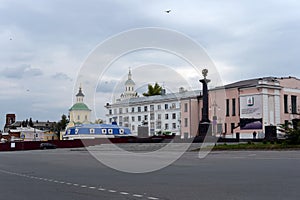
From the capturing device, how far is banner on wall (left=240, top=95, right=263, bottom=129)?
282 feet

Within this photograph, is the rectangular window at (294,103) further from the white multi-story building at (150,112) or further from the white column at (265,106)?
the white multi-story building at (150,112)

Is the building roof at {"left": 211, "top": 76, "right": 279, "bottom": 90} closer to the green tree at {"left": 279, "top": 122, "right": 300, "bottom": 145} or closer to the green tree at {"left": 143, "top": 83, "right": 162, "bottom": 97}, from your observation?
the green tree at {"left": 143, "top": 83, "right": 162, "bottom": 97}

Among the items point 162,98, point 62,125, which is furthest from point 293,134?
point 62,125

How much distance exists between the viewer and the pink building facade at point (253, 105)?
85938mm

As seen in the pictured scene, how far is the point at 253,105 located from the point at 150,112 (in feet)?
128

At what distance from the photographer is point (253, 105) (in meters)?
87.3

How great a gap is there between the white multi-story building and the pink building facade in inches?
523

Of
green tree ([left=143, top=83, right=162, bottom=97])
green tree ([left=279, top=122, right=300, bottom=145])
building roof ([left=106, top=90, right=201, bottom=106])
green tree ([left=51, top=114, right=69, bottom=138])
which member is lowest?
green tree ([left=279, top=122, right=300, bottom=145])

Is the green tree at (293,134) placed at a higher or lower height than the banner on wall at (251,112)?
lower

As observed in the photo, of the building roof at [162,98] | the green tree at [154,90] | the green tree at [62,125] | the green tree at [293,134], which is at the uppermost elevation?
the green tree at [154,90]

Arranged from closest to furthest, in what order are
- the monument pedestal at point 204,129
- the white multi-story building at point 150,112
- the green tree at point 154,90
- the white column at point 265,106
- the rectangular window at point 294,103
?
1. the monument pedestal at point 204,129
2. the white column at point 265,106
3. the rectangular window at point 294,103
4. the white multi-story building at point 150,112
5. the green tree at point 154,90

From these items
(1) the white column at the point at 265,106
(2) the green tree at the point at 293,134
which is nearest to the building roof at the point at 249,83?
(1) the white column at the point at 265,106

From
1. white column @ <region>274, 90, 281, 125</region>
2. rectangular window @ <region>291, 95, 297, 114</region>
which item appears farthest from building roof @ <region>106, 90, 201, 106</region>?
rectangular window @ <region>291, 95, 297, 114</region>

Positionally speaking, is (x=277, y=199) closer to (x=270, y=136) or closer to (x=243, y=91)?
(x=270, y=136)
